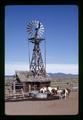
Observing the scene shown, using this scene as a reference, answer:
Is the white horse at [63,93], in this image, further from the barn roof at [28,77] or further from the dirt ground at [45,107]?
the barn roof at [28,77]

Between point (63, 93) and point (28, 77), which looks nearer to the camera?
point (28, 77)

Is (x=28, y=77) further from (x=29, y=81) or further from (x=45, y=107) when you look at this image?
(x=45, y=107)

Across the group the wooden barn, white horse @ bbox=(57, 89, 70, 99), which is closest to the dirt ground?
white horse @ bbox=(57, 89, 70, 99)

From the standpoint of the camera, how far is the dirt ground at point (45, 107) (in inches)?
106

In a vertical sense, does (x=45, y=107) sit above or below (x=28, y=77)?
below

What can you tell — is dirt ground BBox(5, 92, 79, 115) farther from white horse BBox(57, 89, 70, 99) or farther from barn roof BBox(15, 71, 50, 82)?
barn roof BBox(15, 71, 50, 82)

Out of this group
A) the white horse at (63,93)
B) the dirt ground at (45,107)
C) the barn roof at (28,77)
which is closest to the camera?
the dirt ground at (45,107)

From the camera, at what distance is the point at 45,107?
305 centimetres

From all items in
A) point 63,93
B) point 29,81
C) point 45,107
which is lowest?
point 45,107

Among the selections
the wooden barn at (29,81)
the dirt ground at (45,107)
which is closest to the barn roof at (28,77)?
the wooden barn at (29,81)

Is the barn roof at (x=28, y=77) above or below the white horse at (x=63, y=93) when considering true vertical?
above

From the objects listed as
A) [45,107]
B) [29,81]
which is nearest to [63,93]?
[45,107]

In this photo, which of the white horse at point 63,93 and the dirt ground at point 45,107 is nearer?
the dirt ground at point 45,107

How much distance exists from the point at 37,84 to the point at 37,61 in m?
0.27
